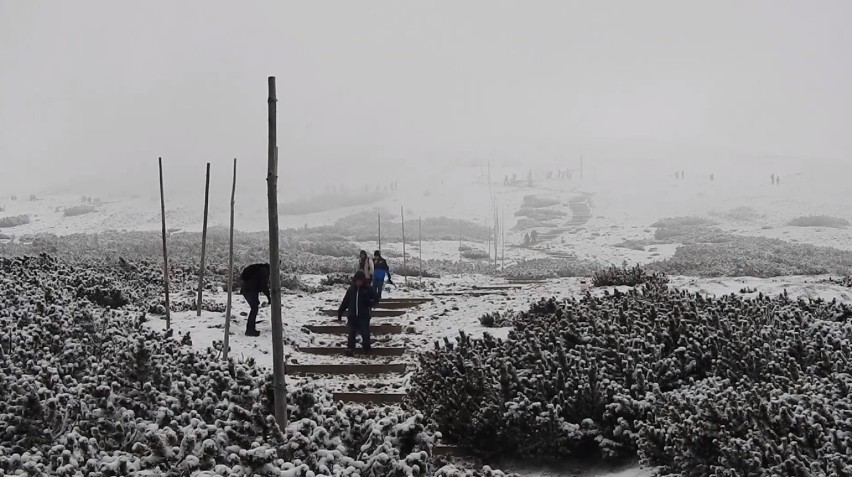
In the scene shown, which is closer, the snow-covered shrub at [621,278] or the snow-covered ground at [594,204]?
the snow-covered shrub at [621,278]

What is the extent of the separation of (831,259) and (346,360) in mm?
27070

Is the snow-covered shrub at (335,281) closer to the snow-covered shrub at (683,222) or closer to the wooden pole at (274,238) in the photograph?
the wooden pole at (274,238)

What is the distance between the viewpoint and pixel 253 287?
9.97 meters

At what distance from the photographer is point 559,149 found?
403 ft

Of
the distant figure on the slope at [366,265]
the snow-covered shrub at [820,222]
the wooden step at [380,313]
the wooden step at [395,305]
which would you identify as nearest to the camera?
the distant figure on the slope at [366,265]

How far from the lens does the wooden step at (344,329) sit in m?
10.9

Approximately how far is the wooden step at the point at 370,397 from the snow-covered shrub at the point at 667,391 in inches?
22.4

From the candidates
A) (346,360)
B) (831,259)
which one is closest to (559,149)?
(831,259)

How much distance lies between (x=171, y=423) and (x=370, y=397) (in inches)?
172

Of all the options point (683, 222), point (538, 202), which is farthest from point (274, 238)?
point (538, 202)

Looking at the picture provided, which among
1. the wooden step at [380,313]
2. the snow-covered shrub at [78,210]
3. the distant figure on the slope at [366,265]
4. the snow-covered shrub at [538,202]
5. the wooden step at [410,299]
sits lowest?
the wooden step at [380,313]

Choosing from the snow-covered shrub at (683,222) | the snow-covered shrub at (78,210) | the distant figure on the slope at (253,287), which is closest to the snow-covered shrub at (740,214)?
the snow-covered shrub at (683,222)

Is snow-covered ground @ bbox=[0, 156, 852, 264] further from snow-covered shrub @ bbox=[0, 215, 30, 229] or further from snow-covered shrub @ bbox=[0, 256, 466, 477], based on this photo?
snow-covered shrub @ bbox=[0, 256, 466, 477]

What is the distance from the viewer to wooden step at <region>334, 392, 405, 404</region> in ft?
23.2
